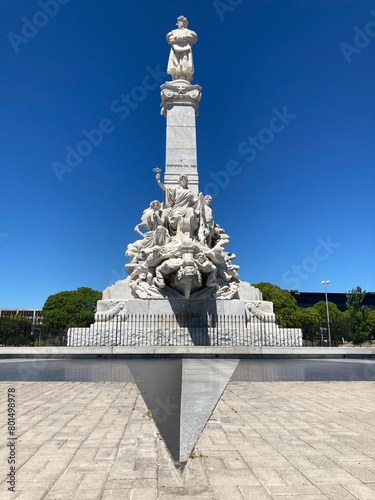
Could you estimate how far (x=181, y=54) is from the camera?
2289 centimetres

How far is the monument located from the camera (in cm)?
1512

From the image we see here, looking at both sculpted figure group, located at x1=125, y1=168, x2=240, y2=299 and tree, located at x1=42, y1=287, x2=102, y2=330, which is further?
tree, located at x1=42, y1=287, x2=102, y2=330

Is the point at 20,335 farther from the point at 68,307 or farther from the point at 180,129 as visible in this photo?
the point at 68,307

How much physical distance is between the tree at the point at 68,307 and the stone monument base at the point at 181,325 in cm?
3600

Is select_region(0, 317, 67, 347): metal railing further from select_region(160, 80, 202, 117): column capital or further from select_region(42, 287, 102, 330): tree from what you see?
select_region(42, 287, 102, 330): tree

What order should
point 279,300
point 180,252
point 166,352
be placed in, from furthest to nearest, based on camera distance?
point 279,300 < point 180,252 < point 166,352

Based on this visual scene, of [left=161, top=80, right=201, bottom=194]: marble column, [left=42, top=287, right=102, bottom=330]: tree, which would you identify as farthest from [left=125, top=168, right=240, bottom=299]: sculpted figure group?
[left=42, top=287, right=102, bottom=330]: tree

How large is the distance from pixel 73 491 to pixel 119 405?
8.96 ft

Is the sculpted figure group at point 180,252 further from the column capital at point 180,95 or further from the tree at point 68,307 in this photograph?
the tree at point 68,307

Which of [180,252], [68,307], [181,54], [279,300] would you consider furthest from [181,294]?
[68,307]

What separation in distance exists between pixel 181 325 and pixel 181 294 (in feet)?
4.32

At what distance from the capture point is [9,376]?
27.4ft

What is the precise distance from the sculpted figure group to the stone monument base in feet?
1.72

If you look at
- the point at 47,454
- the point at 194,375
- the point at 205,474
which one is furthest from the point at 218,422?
the point at 194,375
